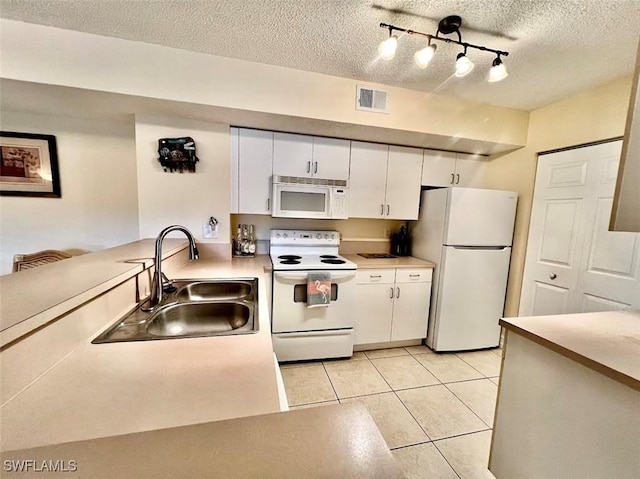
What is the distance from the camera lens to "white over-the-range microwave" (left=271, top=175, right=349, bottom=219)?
2385 millimetres

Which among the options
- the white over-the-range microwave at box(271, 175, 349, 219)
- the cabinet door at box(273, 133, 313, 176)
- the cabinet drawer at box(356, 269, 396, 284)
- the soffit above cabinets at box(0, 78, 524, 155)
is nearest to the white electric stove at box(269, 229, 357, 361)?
the cabinet drawer at box(356, 269, 396, 284)

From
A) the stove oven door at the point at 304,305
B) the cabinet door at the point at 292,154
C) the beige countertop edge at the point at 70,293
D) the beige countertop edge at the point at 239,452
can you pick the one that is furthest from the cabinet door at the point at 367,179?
the beige countertop edge at the point at 239,452

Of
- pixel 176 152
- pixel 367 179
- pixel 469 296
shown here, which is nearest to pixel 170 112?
pixel 176 152

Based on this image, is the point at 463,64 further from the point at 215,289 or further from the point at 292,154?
the point at 215,289

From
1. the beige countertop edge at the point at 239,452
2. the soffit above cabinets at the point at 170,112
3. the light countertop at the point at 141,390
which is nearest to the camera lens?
the beige countertop edge at the point at 239,452

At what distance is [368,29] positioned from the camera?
154 centimetres

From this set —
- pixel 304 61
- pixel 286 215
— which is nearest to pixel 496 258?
pixel 286 215

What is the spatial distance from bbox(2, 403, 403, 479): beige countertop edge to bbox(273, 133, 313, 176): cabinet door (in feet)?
7.14

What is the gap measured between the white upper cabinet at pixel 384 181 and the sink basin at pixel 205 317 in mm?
1631

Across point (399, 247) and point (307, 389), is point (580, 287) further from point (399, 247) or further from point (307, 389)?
point (307, 389)

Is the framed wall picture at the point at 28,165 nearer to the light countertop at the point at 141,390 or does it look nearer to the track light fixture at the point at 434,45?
the light countertop at the point at 141,390

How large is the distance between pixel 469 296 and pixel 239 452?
266cm

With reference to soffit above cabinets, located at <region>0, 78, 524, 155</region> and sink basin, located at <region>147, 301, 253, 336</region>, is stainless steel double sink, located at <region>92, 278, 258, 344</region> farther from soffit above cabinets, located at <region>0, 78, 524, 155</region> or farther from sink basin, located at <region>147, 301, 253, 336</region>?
soffit above cabinets, located at <region>0, 78, 524, 155</region>

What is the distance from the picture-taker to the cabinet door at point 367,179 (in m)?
2.61
